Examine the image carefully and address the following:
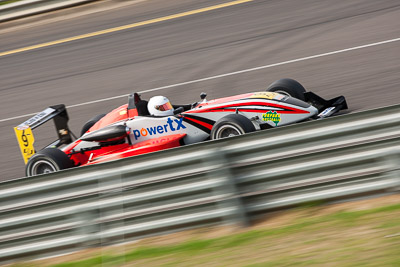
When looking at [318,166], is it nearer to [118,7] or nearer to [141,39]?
[141,39]

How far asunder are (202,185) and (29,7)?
12974 millimetres

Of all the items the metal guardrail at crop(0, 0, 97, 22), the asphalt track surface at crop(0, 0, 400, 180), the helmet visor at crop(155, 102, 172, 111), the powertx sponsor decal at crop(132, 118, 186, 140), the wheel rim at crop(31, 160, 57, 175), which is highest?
the metal guardrail at crop(0, 0, 97, 22)

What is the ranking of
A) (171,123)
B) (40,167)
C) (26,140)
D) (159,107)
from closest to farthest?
(171,123) → (159,107) → (40,167) → (26,140)

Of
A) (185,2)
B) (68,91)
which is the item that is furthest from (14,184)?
(185,2)

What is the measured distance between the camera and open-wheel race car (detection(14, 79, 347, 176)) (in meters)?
7.94

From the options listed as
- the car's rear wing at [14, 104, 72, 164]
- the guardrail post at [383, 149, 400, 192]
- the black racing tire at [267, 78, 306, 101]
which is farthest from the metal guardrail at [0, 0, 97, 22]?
the guardrail post at [383, 149, 400, 192]

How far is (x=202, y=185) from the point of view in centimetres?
550

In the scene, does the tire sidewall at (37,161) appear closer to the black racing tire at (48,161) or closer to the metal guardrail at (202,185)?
the black racing tire at (48,161)

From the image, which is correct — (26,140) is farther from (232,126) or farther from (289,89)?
(289,89)

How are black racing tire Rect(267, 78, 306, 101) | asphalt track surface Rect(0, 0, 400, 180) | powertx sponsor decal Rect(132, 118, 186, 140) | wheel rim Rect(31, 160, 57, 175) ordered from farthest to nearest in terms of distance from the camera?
asphalt track surface Rect(0, 0, 400, 180) < black racing tire Rect(267, 78, 306, 101) < wheel rim Rect(31, 160, 57, 175) < powertx sponsor decal Rect(132, 118, 186, 140)

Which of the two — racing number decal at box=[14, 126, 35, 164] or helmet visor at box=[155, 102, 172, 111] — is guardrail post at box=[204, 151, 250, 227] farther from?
racing number decal at box=[14, 126, 35, 164]

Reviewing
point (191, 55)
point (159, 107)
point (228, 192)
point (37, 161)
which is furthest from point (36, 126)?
point (191, 55)

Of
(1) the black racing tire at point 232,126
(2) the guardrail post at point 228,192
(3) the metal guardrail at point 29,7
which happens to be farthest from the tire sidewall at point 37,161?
(3) the metal guardrail at point 29,7

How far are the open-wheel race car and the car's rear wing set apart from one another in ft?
0.05
